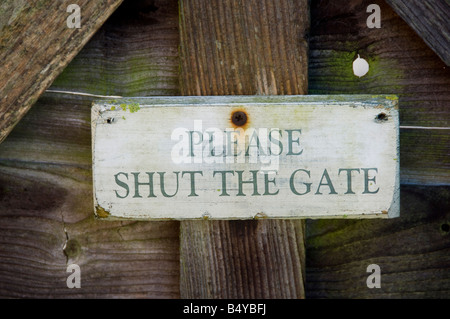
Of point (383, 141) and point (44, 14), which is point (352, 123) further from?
point (44, 14)

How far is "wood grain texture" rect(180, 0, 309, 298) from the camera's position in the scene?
3.29 feet

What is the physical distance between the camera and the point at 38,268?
1.15 meters

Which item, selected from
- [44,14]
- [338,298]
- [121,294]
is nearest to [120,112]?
[44,14]

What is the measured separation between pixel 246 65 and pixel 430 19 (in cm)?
47

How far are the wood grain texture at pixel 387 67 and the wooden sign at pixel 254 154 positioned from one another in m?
0.12

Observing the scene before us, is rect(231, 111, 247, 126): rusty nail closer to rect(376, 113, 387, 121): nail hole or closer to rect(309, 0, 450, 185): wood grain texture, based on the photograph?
rect(309, 0, 450, 185): wood grain texture

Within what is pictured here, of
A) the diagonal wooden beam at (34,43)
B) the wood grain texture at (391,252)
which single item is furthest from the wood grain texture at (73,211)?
the wood grain texture at (391,252)

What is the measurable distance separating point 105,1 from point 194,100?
0.32 m

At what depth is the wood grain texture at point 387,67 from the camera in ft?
3.49

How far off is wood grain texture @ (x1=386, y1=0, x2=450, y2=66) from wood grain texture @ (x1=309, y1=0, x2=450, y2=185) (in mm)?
63

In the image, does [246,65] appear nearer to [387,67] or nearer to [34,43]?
[387,67]

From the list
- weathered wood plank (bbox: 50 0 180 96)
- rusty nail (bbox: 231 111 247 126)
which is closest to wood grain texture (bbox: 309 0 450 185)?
rusty nail (bbox: 231 111 247 126)

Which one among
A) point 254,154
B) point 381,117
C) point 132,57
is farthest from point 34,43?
point 381,117

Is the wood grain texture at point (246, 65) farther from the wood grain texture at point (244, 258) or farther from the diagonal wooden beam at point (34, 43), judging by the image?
the diagonal wooden beam at point (34, 43)
